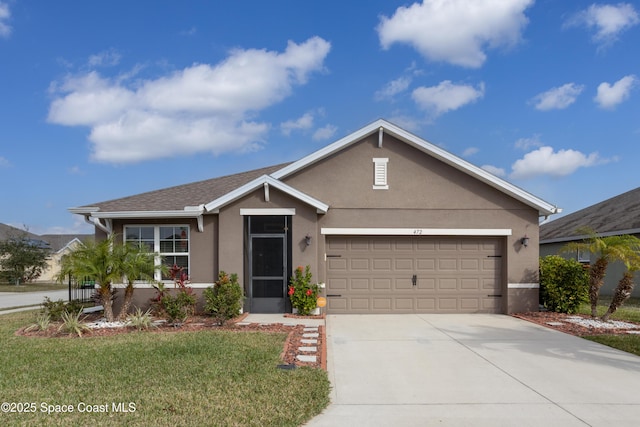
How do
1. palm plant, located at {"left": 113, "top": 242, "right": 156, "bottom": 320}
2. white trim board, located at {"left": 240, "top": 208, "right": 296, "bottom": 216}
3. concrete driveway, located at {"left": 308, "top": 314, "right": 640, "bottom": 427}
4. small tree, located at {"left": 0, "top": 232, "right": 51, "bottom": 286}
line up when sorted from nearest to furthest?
1. concrete driveway, located at {"left": 308, "top": 314, "right": 640, "bottom": 427}
2. palm plant, located at {"left": 113, "top": 242, "right": 156, "bottom": 320}
3. white trim board, located at {"left": 240, "top": 208, "right": 296, "bottom": 216}
4. small tree, located at {"left": 0, "top": 232, "right": 51, "bottom": 286}

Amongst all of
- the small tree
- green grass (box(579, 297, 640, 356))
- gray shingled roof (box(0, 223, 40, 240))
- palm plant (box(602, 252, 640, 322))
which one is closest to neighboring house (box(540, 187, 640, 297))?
green grass (box(579, 297, 640, 356))

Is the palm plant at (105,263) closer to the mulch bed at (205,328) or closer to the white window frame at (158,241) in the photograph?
the mulch bed at (205,328)

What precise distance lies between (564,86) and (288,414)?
44.3 ft

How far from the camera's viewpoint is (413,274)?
44.4 ft

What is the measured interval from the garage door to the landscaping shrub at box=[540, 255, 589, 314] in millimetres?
1318

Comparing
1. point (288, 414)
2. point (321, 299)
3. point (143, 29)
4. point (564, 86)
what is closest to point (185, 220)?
point (321, 299)

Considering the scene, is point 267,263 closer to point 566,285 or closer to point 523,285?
point 523,285

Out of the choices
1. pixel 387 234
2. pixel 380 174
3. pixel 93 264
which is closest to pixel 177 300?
pixel 93 264

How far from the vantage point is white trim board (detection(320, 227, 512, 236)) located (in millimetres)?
13312

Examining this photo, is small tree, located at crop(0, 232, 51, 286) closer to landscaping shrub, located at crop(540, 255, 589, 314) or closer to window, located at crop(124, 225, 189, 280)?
window, located at crop(124, 225, 189, 280)

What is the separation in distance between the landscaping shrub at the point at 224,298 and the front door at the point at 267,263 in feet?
2.33

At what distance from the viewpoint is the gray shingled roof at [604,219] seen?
20072 mm

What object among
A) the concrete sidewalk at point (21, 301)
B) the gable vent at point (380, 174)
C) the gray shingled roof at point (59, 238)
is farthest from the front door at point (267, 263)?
the gray shingled roof at point (59, 238)

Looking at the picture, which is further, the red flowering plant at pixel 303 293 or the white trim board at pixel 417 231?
the white trim board at pixel 417 231
